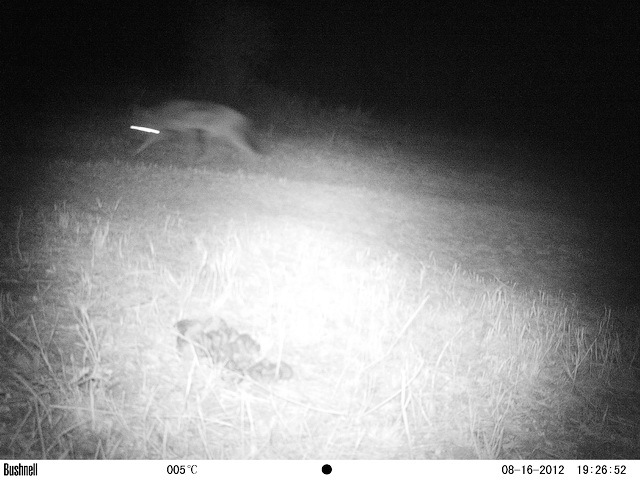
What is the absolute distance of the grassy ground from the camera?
1840 millimetres

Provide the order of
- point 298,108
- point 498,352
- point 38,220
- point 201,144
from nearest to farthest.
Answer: point 498,352
point 38,220
point 201,144
point 298,108

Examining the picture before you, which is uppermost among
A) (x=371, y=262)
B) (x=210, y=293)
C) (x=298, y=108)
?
(x=298, y=108)

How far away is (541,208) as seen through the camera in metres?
4.88

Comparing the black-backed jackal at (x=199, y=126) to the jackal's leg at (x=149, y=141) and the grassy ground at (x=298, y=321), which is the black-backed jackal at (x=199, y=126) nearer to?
the jackal's leg at (x=149, y=141)

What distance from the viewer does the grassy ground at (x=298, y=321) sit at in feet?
6.04

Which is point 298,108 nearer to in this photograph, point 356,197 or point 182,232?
point 356,197

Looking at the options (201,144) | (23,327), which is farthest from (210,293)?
(201,144)

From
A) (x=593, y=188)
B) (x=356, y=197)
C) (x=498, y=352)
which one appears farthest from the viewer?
(x=593, y=188)

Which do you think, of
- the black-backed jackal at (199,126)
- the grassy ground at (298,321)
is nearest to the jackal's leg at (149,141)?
the black-backed jackal at (199,126)

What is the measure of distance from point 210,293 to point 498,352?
1.36m

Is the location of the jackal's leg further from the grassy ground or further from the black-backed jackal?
the grassy ground

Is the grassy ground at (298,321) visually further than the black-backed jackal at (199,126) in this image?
No

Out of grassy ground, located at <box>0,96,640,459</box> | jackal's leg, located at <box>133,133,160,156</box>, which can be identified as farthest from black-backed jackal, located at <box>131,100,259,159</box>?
grassy ground, located at <box>0,96,640,459</box>

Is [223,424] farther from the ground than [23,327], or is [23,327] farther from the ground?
[23,327]
